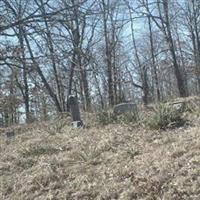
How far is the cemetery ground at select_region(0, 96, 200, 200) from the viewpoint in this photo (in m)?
6.26

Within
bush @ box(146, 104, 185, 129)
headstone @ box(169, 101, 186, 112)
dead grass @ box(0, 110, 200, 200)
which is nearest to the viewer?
dead grass @ box(0, 110, 200, 200)

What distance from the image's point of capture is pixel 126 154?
26.0ft

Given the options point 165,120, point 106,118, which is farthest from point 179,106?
point 106,118

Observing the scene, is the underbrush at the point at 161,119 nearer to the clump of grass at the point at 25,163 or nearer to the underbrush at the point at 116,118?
the underbrush at the point at 116,118

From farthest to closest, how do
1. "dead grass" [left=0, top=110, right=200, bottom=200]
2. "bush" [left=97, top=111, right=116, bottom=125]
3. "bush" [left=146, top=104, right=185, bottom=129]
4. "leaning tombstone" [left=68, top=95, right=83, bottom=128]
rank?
"leaning tombstone" [left=68, top=95, right=83, bottom=128], "bush" [left=97, top=111, right=116, bottom=125], "bush" [left=146, top=104, right=185, bottom=129], "dead grass" [left=0, top=110, right=200, bottom=200]

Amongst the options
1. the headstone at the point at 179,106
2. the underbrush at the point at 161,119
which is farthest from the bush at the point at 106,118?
the headstone at the point at 179,106

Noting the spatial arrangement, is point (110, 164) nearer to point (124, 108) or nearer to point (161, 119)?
point (161, 119)

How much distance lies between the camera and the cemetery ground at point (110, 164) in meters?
6.26

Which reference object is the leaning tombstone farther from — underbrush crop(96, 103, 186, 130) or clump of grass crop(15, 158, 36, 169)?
clump of grass crop(15, 158, 36, 169)

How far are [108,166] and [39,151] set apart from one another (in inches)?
89.5

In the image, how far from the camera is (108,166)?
7.57 meters

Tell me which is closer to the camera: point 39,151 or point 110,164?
point 110,164

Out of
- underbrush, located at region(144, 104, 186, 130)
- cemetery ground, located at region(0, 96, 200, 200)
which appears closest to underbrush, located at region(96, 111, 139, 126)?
cemetery ground, located at region(0, 96, 200, 200)

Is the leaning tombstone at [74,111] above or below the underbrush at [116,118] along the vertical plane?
above
